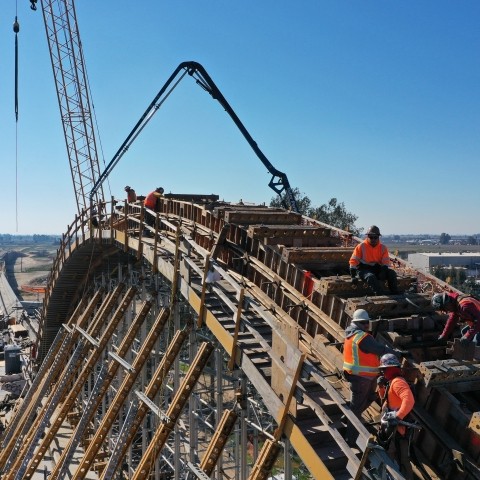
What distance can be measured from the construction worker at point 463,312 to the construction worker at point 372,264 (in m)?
1.65

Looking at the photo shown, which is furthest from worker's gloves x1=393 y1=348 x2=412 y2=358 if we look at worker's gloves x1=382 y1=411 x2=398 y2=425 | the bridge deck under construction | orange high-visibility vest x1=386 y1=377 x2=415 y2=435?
worker's gloves x1=382 y1=411 x2=398 y2=425

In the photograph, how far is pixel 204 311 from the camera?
36.0 ft

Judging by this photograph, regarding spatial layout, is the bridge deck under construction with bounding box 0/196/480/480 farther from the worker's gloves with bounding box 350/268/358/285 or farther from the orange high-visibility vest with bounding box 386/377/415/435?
the orange high-visibility vest with bounding box 386/377/415/435

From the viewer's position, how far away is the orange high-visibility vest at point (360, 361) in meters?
7.05

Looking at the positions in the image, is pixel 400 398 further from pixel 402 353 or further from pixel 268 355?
pixel 268 355

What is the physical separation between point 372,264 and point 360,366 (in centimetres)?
368

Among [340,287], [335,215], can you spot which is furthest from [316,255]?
[335,215]

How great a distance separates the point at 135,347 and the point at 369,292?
13.2 m

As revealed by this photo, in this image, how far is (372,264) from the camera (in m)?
10.3

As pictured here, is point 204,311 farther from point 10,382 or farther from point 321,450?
point 10,382

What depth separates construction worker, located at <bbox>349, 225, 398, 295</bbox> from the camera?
1009cm

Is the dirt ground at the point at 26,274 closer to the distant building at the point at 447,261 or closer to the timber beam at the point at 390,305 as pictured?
the distant building at the point at 447,261

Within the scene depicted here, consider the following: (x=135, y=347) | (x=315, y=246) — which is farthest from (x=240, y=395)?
(x=135, y=347)

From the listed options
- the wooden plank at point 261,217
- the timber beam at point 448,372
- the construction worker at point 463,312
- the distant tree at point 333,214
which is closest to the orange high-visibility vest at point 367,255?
the construction worker at point 463,312
